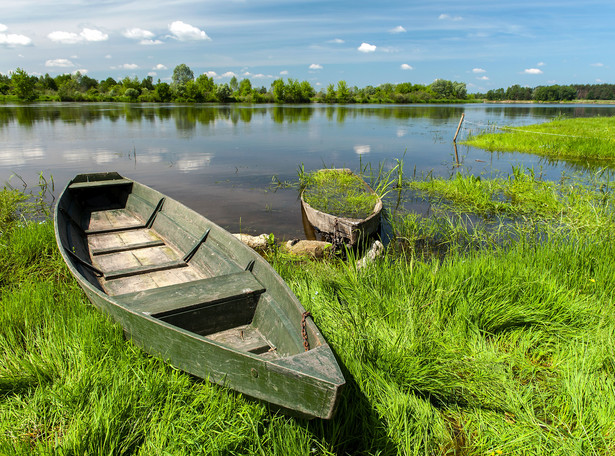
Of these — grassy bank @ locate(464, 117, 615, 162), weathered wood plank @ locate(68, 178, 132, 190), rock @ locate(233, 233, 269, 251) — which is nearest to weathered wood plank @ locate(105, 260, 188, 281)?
rock @ locate(233, 233, 269, 251)

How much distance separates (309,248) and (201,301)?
378cm

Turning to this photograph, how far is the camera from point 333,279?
15.5ft

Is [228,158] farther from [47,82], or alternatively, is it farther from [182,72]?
[182,72]

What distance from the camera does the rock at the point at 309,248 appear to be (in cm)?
691

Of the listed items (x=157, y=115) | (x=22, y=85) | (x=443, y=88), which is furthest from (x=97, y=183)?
(x=443, y=88)

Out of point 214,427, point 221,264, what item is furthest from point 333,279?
point 214,427

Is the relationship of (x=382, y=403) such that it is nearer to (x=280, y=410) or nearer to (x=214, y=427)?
(x=280, y=410)

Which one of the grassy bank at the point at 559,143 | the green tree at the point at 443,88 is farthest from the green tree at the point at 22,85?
the green tree at the point at 443,88

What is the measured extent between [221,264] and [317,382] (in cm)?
270

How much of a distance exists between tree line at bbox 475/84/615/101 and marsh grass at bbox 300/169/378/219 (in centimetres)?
13022

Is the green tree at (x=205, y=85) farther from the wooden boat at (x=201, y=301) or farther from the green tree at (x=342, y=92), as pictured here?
the wooden boat at (x=201, y=301)

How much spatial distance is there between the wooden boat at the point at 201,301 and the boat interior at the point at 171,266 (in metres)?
0.01

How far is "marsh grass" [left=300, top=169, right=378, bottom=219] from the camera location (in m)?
8.43

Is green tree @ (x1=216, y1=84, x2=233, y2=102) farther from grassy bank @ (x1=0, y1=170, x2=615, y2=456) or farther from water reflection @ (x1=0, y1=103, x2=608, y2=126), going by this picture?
grassy bank @ (x1=0, y1=170, x2=615, y2=456)
